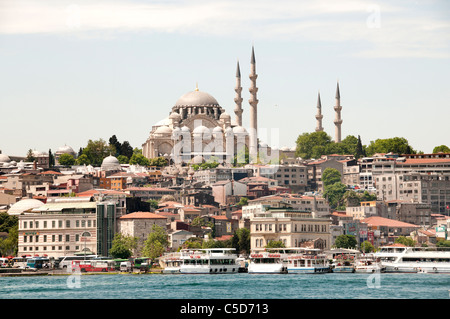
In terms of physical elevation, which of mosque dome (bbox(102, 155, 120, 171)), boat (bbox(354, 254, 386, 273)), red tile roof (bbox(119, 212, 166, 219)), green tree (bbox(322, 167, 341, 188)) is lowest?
boat (bbox(354, 254, 386, 273))

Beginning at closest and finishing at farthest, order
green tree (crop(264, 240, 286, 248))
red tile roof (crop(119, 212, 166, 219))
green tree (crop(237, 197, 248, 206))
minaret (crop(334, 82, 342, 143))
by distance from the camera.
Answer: green tree (crop(264, 240, 286, 248)), red tile roof (crop(119, 212, 166, 219)), green tree (crop(237, 197, 248, 206)), minaret (crop(334, 82, 342, 143))

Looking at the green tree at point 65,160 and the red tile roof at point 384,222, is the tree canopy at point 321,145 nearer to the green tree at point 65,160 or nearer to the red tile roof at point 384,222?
the green tree at point 65,160

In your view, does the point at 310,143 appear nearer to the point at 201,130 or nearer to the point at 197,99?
the point at 201,130

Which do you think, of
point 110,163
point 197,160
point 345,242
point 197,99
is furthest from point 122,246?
point 197,99

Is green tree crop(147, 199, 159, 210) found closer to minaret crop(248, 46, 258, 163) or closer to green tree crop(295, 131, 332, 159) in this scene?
minaret crop(248, 46, 258, 163)

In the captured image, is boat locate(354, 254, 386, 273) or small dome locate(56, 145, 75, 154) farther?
small dome locate(56, 145, 75, 154)

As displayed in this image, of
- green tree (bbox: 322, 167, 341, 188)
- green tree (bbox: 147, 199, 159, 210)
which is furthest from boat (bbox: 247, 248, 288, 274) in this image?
green tree (bbox: 322, 167, 341, 188)

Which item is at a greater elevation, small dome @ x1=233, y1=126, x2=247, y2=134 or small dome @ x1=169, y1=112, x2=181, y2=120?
small dome @ x1=169, y1=112, x2=181, y2=120

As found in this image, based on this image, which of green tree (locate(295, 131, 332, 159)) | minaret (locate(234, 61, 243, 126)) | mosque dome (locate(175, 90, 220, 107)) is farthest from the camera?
mosque dome (locate(175, 90, 220, 107))
